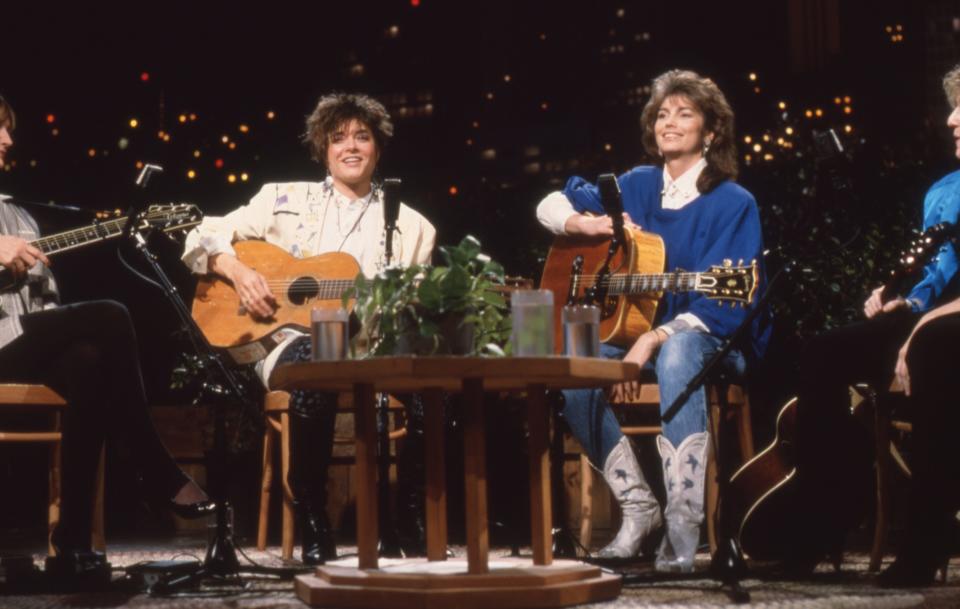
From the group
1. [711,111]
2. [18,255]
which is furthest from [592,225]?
[18,255]

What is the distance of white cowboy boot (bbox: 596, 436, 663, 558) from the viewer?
372cm

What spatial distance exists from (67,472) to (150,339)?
2.23 metres

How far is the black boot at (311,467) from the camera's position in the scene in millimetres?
3949

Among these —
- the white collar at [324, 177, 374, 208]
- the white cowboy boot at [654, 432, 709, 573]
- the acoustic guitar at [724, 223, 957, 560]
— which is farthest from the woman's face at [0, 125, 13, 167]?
the acoustic guitar at [724, 223, 957, 560]

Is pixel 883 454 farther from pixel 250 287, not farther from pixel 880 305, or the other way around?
pixel 250 287

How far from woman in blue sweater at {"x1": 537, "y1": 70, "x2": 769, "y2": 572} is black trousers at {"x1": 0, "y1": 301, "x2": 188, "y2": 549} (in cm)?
127

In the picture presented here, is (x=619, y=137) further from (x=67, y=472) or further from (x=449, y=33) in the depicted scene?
(x=67, y=472)

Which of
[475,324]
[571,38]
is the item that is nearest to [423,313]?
[475,324]

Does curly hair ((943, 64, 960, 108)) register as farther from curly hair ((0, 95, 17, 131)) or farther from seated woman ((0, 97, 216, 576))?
curly hair ((0, 95, 17, 131))

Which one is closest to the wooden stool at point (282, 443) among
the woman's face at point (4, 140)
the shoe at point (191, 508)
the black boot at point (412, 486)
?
the black boot at point (412, 486)

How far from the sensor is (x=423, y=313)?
2.97 meters

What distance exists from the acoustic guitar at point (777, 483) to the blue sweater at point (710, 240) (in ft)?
1.06

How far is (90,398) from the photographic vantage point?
3.53m

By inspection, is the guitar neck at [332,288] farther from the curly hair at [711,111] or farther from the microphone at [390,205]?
the curly hair at [711,111]
